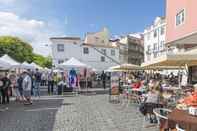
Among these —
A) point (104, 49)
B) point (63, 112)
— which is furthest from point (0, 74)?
point (104, 49)

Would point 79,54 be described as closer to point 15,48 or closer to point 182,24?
point 15,48

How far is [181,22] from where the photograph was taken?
87.4ft

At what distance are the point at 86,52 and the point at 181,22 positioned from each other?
4823cm

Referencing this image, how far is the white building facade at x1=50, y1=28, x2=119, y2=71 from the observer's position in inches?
2766

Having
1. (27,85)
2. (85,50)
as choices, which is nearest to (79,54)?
(85,50)

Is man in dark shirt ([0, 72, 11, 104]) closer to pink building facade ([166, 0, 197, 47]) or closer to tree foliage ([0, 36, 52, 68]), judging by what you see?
pink building facade ([166, 0, 197, 47])

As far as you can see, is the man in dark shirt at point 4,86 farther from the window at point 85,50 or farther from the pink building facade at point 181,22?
the window at point 85,50

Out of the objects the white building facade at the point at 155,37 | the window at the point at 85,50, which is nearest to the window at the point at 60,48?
the window at the point at 85,50

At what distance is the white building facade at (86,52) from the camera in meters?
70.2

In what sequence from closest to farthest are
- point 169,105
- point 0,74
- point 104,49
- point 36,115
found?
point 169,105 → point 36,115 → point 0,74 → point 104,49

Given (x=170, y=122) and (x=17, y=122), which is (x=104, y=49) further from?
(x=170, y=122)

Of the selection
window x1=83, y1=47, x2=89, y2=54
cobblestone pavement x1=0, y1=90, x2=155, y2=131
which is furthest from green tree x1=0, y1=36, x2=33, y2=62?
cobblestone pavement x1=0, y1=90, x2=155, y2=131

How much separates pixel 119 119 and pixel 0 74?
31.0 feet

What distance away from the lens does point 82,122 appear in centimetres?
1302
